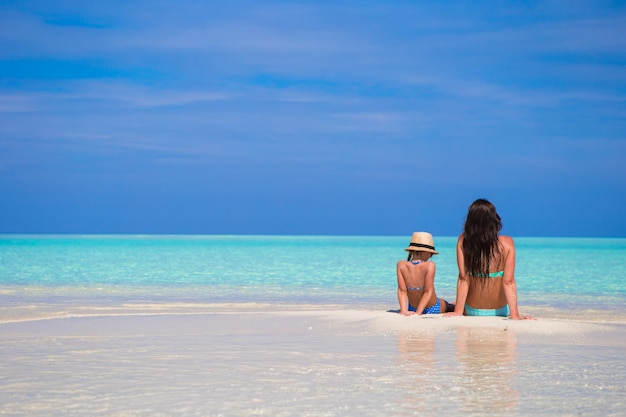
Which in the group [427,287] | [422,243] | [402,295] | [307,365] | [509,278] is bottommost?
[307,365]

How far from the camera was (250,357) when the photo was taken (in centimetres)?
645

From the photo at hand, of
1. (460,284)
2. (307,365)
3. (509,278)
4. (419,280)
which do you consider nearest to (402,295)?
(419,280)

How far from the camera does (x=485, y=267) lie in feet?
27.6

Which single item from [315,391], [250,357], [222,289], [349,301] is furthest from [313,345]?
[222,289]

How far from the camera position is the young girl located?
29.1ft

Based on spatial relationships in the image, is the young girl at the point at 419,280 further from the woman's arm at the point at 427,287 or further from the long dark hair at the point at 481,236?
the long dark hair at the point at 481,236

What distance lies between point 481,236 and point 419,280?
1086 millimetres

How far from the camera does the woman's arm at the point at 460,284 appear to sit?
332 inches

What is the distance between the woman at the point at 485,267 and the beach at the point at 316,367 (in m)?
0.31

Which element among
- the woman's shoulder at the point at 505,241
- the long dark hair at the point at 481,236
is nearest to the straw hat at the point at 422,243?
the long dark hair at the point at 481,236

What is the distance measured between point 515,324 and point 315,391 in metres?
3.58

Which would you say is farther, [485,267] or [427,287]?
[427,287]

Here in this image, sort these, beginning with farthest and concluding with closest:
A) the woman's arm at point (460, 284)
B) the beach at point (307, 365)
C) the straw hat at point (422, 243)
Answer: the straw hat at point (422, 243), the woman's arm at point (460, 284), the beach at point (307, 365)

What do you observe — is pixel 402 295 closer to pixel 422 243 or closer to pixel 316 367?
pixel 422 243
